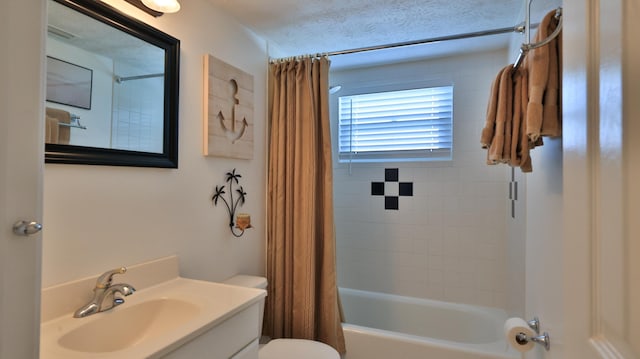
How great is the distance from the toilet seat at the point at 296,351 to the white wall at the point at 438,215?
1106mm

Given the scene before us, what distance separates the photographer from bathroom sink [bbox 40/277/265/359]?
0.88m

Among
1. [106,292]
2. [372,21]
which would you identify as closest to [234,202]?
[106,292]

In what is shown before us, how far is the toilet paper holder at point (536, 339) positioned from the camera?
91cm

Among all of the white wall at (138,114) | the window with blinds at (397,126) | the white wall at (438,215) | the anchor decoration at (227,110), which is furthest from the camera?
the window with blinds at (397,126)

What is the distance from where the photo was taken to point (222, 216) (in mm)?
1850

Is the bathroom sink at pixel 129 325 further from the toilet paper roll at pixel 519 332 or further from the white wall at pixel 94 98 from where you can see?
the toilet paper roll at pixel 519 332

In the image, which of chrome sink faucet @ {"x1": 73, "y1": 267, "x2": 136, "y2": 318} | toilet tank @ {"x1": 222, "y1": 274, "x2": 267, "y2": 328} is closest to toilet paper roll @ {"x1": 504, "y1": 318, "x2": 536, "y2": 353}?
toilet tank @ {"x1": 222, "y1": 274, "x2": 267, "y2": 328}

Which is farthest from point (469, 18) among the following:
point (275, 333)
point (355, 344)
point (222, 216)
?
point (275, 333)

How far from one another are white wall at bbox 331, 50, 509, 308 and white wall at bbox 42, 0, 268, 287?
3.21 feet

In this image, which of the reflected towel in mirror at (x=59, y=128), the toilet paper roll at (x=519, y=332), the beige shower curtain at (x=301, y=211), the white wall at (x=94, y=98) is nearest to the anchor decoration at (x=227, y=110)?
the beige shower curtain at (x=301, y=211)

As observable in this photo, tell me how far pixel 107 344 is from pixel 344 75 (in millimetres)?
2582

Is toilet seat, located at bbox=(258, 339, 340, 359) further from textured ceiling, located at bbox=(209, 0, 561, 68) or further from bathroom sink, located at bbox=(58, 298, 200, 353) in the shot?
textured ceiling, located at bbox=(209, 0, 561, 68)

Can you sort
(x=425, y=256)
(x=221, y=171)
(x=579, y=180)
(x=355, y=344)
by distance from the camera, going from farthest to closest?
1. (x=425, y=256)
2. (x=355, y=344)
3. (x=221, y=171)
4. (x=579, y=180)

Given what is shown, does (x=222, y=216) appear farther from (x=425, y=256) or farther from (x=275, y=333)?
(x=425, y=256)
